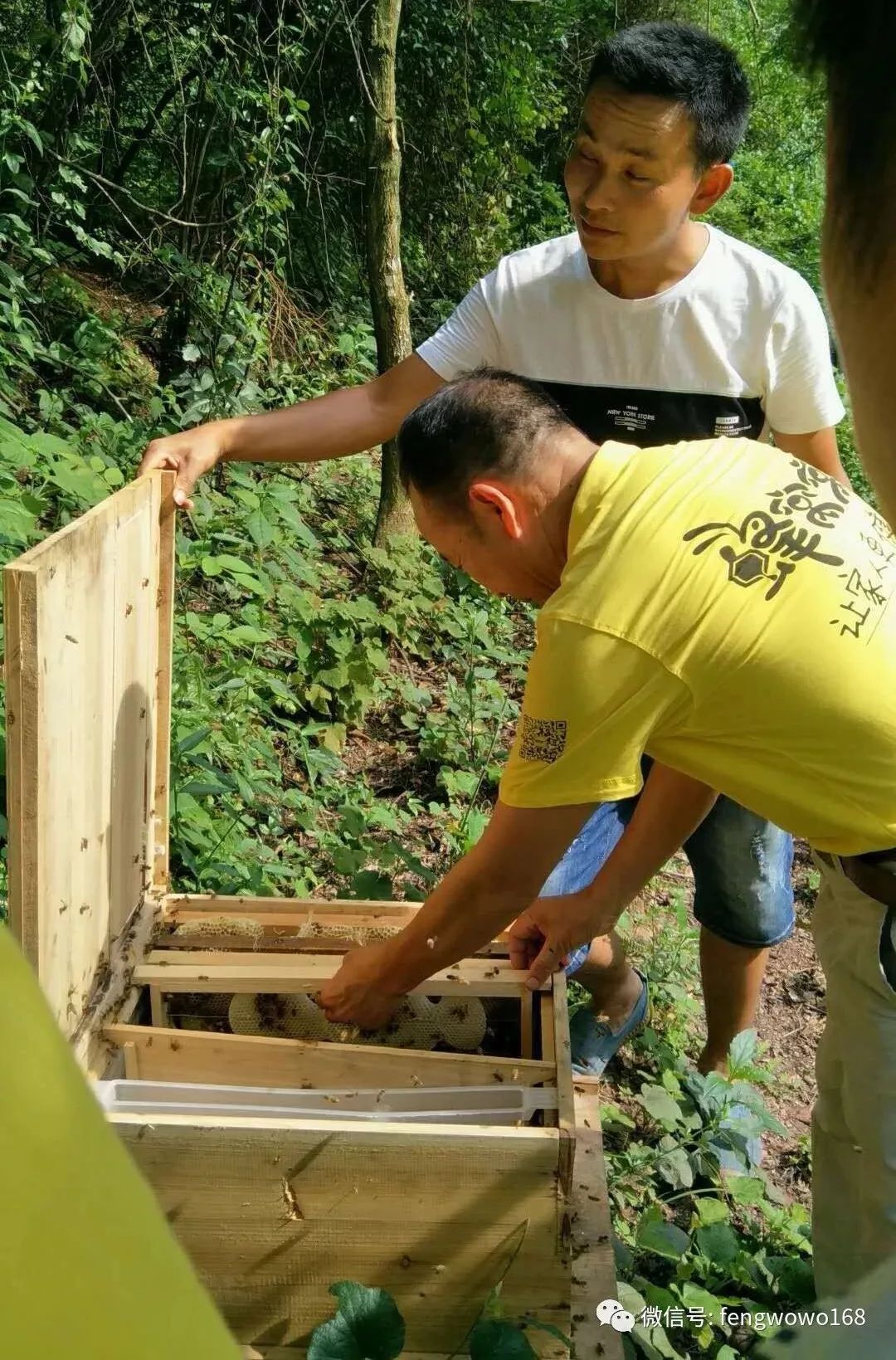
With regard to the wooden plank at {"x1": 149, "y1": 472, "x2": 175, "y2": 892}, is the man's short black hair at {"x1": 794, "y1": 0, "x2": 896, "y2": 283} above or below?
above

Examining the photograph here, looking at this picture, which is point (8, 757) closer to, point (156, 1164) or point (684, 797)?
point (156, 1164)

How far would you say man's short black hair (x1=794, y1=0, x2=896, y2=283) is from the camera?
1.66 feet

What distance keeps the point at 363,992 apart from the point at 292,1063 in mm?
197

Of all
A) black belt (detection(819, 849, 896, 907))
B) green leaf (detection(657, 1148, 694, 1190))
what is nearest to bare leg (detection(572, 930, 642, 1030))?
green leaf (detection(657, 1148, 694, 1190))

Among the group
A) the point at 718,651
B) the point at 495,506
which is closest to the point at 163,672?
the point at 495,506

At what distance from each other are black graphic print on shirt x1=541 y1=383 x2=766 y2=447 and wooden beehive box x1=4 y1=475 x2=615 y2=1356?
1.05m

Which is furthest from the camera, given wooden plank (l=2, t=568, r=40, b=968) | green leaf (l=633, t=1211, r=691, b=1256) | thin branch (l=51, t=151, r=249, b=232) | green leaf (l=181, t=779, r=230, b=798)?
thin branch (l=51, t=151, r=249, b=232)

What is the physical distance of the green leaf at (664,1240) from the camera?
2172 mm

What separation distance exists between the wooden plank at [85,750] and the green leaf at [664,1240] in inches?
46.4

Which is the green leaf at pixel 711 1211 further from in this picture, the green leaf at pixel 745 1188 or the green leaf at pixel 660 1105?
the green leaf at pixel 660 1105

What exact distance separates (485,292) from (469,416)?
0.93 meters

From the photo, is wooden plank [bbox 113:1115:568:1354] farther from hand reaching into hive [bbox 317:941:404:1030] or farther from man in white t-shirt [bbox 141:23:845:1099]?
man in white t-shirt [bbox 141:23:845:1099]

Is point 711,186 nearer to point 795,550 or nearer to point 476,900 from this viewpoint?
point 795,550

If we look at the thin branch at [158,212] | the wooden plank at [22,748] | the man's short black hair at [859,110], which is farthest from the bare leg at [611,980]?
the thin branch at [158,212]
